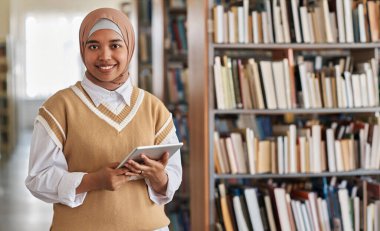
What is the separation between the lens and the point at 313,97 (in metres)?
4.19

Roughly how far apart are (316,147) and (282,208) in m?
0.44

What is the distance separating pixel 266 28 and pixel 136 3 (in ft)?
11.6

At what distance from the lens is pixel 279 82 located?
4.13 m

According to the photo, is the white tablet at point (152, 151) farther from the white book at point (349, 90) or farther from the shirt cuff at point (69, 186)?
the white book at point (349, 90)

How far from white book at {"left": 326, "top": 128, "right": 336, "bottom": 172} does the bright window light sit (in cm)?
1537

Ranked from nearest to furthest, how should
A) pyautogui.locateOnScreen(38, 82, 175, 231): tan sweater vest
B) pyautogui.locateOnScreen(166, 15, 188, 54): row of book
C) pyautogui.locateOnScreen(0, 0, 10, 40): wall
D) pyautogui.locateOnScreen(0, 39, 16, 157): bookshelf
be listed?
pyautogui.locateOnScreen(38, 82, 175, 231): tan sweater vest → pyautogui.locateOnScreen(166, 15, 188, 54): row of book → pyautogui.locateOnScreen(0, 39, 16, 157): bookshelf → pyautogui.locateOnScreen(0, 0, 10, 40): wall

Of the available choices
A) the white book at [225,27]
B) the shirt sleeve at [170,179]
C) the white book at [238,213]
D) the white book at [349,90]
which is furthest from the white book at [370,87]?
the shirt sleeve at [170,179]

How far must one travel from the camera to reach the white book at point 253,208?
4129 mm

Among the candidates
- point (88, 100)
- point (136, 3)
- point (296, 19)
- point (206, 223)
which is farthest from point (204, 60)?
point (136, 3)

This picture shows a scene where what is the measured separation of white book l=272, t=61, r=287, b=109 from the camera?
4.13 meters

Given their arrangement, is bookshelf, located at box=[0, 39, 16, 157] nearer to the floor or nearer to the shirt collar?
the floor

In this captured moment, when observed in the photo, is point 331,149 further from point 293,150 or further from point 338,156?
point 293,150

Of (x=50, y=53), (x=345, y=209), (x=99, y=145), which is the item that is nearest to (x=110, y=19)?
(x=99, y=145)

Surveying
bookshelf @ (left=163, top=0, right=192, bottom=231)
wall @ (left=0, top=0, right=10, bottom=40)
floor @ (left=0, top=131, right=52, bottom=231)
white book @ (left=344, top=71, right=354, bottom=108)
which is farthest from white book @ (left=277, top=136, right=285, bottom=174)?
wall @ (left=0, top=0, right=10, bottom=40)
